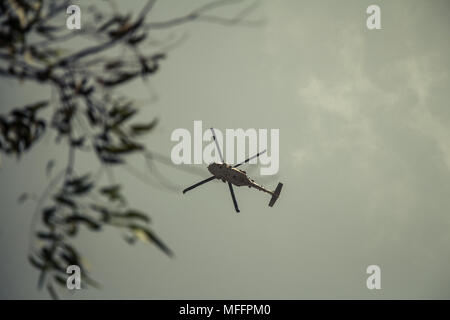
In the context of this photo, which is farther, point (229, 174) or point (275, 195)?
point (275, 195)

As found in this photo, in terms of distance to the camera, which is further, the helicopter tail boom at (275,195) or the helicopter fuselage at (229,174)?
the helicopter tail boom at (275,195)

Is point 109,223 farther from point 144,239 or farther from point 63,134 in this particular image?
point 63,134

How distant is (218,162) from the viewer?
2595cm

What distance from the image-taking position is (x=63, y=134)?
5.08 m

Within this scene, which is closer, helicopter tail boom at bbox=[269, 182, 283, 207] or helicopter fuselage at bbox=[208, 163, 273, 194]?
helicopter fuselage at bbox=[208, 163, 273, 194]

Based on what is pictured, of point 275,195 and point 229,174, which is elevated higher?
point 229,174
